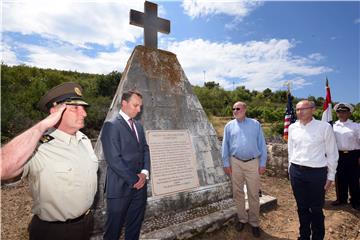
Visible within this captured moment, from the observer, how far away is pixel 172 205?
11.6ft

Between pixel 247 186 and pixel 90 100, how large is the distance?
15.0 meters

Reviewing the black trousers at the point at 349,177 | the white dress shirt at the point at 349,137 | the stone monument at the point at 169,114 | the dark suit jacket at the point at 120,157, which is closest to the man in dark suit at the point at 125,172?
the dark suit jacket at the point at 120,157

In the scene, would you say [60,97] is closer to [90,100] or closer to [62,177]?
[62,177]

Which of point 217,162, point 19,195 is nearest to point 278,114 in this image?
point 217,162

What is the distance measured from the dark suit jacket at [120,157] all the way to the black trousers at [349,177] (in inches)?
185

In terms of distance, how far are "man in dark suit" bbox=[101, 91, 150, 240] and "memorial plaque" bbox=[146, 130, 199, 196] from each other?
0.66 meters

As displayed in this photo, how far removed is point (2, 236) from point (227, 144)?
3.82m

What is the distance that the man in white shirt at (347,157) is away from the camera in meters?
4.98

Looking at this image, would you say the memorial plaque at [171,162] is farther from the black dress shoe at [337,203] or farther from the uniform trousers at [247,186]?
the black dress shoe at [337,203]

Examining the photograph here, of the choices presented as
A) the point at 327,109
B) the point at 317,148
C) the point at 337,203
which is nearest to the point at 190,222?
the point at 317,148

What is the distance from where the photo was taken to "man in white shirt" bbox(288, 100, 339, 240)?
321 centimetres

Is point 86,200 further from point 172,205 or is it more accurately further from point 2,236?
point 2,236

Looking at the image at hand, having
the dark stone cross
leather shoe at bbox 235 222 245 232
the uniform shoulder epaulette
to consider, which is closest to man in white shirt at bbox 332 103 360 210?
leather shoe at bbox 235 222 245 232

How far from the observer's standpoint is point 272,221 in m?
4.35
